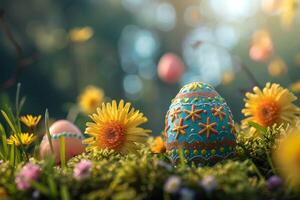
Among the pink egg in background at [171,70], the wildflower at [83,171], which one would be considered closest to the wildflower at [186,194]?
the wildflower at [83,171]

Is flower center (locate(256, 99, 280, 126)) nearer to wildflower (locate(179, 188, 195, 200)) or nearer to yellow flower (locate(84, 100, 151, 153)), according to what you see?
yellow flower (locate(84, 100, 151, 153))

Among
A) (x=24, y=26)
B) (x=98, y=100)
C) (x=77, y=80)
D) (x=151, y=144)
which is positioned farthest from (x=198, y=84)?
(x=24, y=26)

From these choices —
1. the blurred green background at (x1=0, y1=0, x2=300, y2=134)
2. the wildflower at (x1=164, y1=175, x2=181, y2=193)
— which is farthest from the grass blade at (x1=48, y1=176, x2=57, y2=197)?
the blurred green background at (x1=0, y1=0, x2=300, y2=134)

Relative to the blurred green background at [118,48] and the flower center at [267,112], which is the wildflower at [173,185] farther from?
the blurred green background at [118,48]

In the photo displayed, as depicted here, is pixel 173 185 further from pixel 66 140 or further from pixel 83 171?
pixel 66 140

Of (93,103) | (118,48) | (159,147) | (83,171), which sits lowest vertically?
(83,171)

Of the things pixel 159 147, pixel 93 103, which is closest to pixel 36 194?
pixel 159 147

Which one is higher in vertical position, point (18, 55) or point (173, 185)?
point (18, 55)
